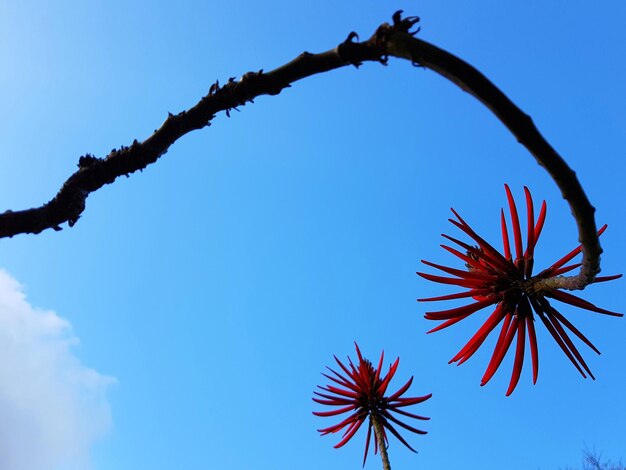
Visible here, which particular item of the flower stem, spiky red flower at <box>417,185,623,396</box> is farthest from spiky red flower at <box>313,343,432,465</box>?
spiky red flower at <box>417,185,623,396</box>

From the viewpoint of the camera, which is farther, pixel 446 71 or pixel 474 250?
pixel 474 250

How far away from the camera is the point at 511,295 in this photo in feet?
7.51

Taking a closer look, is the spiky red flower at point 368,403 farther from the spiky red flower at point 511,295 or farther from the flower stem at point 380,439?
the spiky red flower at point 511,295

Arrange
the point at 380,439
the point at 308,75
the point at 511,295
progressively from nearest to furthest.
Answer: the point at 308,75 < the point at 511,295 < the point at 380,439

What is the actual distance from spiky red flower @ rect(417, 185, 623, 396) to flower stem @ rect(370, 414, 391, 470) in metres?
1.86

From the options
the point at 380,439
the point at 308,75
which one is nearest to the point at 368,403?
the point at 380,439

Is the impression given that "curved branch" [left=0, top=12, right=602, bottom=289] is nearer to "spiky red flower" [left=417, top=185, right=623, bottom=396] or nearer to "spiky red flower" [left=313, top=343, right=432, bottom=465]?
"spiky red flower" [left=417, top=185, right=623, bottom=396]

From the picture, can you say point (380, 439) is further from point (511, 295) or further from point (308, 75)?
point (308, 75)

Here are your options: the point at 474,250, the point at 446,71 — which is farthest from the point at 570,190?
the point at 474,250

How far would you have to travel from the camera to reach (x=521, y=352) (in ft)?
7.70

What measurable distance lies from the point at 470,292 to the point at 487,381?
0.45 meters

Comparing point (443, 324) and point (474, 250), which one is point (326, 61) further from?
point (443, 324)

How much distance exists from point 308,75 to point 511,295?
4.85ft

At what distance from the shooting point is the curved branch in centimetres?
111
